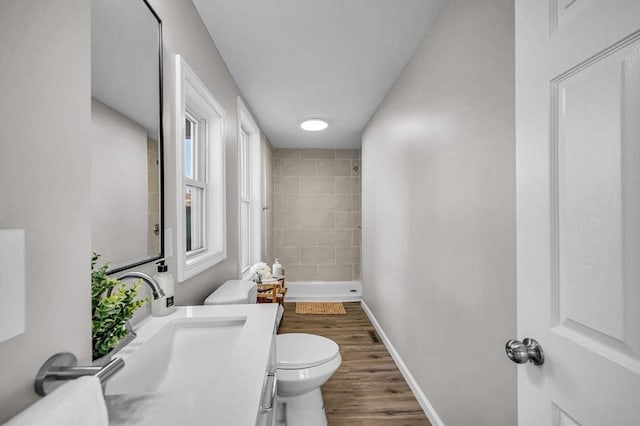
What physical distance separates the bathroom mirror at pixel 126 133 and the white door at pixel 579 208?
3.92 ft

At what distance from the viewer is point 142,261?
1.11 m

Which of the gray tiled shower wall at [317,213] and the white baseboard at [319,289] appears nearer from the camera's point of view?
the white baseboard at [319,289]

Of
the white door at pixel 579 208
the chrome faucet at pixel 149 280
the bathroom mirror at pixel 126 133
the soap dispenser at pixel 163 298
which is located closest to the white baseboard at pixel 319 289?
the soap dispenser at pixel 163 298

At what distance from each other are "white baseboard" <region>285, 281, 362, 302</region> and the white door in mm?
3793

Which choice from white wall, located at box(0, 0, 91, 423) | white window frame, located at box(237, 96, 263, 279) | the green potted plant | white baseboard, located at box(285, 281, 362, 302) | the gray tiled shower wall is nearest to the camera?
white wall, located at box(0, 0, 91, 423)

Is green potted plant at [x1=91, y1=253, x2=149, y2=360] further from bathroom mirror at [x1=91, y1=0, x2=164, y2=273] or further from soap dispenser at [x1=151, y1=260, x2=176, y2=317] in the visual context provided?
soap dispenser at [x1=151, y1=260, x2=176, y2=317]

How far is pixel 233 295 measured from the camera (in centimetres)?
167

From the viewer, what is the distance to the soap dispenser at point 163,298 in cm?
118

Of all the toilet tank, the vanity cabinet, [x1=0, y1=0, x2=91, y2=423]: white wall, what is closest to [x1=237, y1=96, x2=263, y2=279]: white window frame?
the toilet tank

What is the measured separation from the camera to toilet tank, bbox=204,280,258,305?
157 cm

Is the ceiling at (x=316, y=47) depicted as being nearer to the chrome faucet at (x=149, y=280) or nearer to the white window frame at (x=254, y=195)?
the white window frame at (x=254, y=195)

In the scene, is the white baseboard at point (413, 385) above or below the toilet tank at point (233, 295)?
below

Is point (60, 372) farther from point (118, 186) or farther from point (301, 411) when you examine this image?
point (301, 411)

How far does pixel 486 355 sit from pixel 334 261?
12.3 feet
